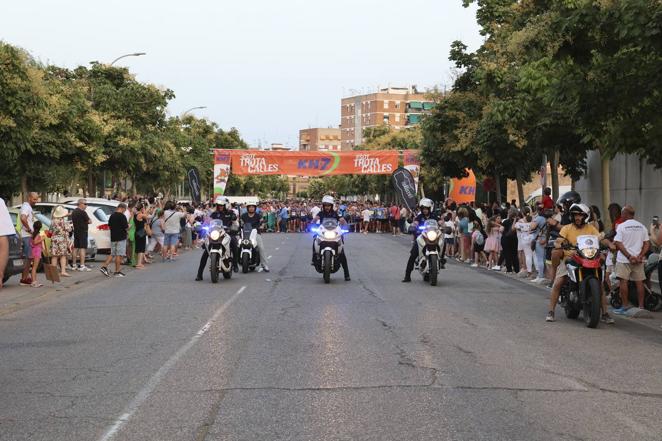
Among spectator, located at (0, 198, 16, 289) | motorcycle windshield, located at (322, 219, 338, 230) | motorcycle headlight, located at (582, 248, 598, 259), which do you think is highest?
spectator, located at (0, 198, 16, 289)

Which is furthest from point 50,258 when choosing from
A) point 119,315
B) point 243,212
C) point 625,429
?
point 625,429

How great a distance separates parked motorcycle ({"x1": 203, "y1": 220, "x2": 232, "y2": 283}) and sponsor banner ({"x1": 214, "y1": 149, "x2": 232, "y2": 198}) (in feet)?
112

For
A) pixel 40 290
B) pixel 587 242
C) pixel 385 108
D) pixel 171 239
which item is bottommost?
pixel 40 290

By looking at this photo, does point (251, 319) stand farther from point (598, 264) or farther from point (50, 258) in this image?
point (50, 258)

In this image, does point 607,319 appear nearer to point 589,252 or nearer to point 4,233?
point 589,252

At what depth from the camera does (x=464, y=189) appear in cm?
4997

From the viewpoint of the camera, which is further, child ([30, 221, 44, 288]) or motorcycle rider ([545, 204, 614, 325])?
child ([30, 221, 44, 288])

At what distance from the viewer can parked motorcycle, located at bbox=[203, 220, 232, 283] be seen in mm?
18641

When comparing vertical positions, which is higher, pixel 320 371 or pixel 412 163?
pixel 412 163

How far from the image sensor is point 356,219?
58.4 meters

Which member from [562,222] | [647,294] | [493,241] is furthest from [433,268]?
[493,241]

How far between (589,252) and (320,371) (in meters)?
5.34

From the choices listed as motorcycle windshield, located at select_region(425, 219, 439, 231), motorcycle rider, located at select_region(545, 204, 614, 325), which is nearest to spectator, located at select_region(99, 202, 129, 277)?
motorcycle windshield, located at select_region(425, 219, 439, 231)

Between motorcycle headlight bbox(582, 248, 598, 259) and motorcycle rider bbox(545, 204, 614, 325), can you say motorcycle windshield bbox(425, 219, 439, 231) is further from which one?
motorcycle headlight bbox(582, 248, 598, 259)
